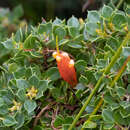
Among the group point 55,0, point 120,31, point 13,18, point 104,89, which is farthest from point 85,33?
point 55,0

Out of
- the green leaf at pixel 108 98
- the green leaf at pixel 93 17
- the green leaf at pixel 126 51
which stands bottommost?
the green leaf at pixel 108 98

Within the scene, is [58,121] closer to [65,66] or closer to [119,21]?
[65,66]

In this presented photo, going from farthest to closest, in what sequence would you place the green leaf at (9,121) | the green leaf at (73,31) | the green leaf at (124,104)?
the green leaf at (73,31) → the green leaf at (9,121) → the green leaf at (124,104)

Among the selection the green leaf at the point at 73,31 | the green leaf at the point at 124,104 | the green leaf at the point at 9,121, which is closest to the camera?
the green leaf at the point at 124,104

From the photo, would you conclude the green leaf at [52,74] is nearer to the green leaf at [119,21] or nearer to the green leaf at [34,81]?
the green leaf at [34,81]

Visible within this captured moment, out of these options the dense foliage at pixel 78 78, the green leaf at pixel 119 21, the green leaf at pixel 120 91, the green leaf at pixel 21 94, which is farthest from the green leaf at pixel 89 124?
the green leaf at pixel 119 21

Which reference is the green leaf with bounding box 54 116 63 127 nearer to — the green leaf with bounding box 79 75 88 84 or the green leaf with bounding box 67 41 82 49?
the green leaf with bounding box 79 75 88 84

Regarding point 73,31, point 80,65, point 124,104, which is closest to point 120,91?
point 124,104
